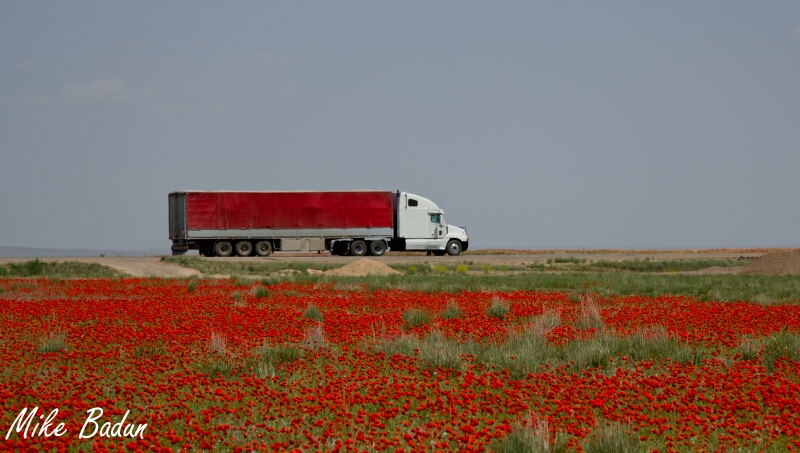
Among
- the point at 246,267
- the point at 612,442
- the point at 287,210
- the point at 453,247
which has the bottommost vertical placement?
the point at 612,442

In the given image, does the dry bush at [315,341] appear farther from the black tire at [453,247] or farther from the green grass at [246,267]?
the black tire at [453,247]

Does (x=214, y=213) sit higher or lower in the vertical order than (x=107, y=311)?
higher

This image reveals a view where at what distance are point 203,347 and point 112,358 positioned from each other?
1.28 m

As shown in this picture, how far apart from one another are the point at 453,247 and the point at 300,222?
11.0 meters

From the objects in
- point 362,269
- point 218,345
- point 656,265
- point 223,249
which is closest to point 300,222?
point 223,249

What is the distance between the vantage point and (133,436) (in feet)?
21.9

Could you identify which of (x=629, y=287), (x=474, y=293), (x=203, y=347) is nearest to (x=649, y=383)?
(x=203, y=347)

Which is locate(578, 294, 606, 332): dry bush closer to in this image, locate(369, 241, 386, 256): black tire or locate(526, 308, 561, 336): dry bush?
locate(526, 308, 561, 336): dry bush

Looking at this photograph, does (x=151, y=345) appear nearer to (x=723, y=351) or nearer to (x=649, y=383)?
(x=649, y=383)

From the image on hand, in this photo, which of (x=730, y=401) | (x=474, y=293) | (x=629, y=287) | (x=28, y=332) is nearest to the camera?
(x=730, y=401)

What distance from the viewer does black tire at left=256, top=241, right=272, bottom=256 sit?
50188 millimetres

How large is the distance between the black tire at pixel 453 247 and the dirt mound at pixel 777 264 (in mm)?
20089

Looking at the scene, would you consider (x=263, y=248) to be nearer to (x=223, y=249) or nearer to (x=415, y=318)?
A: (x=223, y=249)

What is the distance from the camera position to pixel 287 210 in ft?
165
